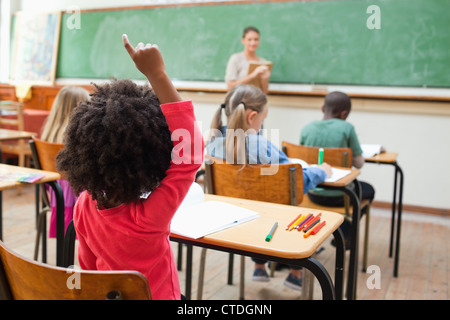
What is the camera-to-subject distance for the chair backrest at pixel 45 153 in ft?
7.11

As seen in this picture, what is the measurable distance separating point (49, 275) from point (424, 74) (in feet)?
12.9

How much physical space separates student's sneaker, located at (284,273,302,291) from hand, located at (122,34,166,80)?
1.88 metres

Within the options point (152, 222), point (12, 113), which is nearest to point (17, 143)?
point (12, 113)

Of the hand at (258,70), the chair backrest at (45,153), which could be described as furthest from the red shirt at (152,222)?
the hand at (258,70)

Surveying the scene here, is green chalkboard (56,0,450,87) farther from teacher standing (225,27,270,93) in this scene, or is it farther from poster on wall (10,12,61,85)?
poster on wall (10,12,61,85)

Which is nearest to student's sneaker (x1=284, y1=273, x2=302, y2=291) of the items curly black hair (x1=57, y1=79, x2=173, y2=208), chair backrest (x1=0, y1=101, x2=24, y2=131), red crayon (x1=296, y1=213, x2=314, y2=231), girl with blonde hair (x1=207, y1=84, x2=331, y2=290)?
girl with blonde hair (x1=207, y1=84, x2=331, y2=290)

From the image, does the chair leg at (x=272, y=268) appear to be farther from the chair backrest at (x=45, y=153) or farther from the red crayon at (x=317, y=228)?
the red crayon at (x=317, y=228)

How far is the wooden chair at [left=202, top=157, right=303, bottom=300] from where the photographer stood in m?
1.81

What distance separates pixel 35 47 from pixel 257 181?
536 centimetres

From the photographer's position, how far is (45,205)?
2.57 metres

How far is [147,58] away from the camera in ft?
2.85

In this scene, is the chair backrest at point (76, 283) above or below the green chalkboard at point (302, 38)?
below

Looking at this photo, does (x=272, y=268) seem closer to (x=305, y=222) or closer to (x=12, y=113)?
(x=305, y=222)

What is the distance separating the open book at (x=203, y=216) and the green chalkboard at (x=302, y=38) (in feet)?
6.81
